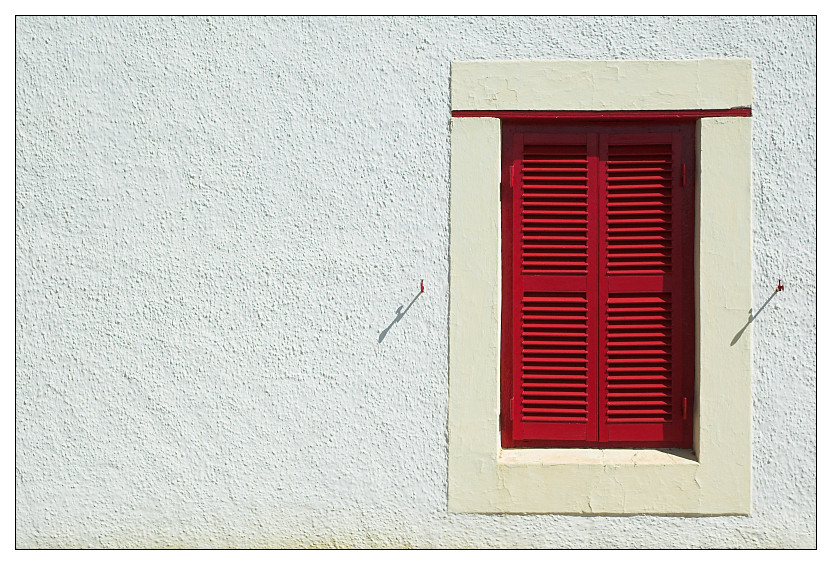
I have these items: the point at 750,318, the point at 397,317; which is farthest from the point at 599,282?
the point at 397,317

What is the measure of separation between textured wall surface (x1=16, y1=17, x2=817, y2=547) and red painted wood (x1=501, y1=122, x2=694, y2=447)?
15.1 inches

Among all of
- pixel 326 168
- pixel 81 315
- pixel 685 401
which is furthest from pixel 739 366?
pixel 81 315

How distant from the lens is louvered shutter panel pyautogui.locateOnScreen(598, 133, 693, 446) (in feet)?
15.0

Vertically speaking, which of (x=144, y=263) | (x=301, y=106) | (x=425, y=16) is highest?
(x=425, y=16)

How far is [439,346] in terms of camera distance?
4.50 m

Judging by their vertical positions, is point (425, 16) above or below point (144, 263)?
above

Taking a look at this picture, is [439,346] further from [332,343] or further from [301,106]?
[301,106]

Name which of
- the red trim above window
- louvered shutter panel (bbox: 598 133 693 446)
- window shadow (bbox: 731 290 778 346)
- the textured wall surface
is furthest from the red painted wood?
the textured wall surface

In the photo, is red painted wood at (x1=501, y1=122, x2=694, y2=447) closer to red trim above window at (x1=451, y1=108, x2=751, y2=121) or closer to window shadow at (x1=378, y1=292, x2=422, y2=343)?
red trim above window at (x1=451, y1=108, x2=751, y2=121)

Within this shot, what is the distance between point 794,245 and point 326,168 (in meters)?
2.43

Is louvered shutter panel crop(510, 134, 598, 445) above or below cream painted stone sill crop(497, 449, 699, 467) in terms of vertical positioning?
above

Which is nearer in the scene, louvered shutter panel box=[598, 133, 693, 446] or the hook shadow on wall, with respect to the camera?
the hook shadow on wall

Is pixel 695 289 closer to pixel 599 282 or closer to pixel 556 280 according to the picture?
pixel 599 282

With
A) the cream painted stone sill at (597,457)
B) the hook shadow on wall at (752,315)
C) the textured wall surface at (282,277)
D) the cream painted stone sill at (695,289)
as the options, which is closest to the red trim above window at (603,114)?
the cream painted stone sill at (695,289)
